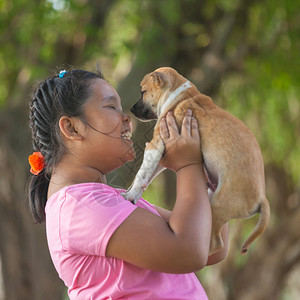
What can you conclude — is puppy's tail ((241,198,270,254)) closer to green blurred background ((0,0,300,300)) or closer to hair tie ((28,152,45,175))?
hair tie ((28,152,45,175))

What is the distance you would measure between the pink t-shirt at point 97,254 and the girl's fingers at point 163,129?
242 millimetres

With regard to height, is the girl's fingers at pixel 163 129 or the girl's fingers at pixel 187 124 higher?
the girl's fingers at pixel 187 124

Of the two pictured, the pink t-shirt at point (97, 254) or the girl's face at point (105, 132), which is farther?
the girl's face at point (105, 132)

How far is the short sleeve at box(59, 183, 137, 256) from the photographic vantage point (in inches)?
53.2

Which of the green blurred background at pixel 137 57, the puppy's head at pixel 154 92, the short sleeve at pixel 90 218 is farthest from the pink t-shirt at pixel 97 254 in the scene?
the green blurred background at pixel 137 57

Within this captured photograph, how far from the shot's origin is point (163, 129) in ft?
5.16

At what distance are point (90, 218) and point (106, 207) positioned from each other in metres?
0.05

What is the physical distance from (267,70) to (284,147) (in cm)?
159

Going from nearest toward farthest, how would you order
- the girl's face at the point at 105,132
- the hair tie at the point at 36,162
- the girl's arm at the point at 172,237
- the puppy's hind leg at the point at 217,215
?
the girl's arm at the point at 172,237
the puppy's hind leg at the point at 217,215
the girl's face at the point at 105,132
the hair tie at the point at 36,162

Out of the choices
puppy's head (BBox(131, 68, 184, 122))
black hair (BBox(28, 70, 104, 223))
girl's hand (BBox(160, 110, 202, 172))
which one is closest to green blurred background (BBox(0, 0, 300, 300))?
puppy's head (BBox(131, 68, 184, 122))

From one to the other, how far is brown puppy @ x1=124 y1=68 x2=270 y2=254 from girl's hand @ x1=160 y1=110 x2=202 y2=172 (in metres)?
0.02

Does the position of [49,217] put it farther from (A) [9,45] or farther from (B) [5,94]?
(B) [5,94]

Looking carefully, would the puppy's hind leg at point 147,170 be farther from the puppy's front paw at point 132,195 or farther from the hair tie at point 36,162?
the hair tie at point 36,162

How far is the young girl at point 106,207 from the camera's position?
1336mm
